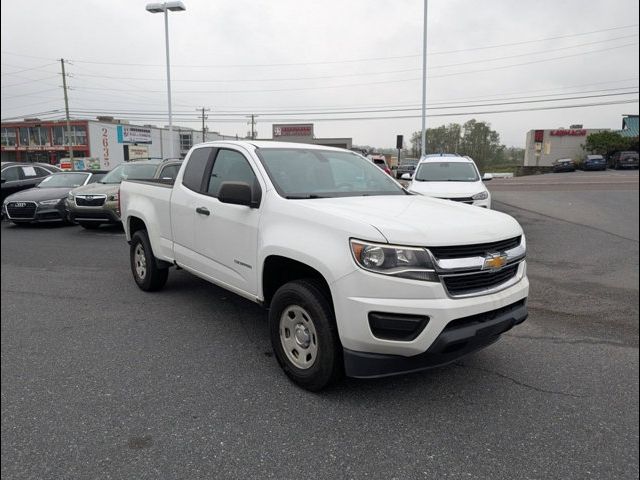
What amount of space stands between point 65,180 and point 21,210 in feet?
11.1

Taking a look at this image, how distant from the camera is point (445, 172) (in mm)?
10672

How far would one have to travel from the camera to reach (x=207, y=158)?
184 inches

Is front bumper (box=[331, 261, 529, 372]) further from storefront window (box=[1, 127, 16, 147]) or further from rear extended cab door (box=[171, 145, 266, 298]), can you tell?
storefront window (box=[1, 127, 16, 147])

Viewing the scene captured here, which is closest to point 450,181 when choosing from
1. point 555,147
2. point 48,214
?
point 555,147

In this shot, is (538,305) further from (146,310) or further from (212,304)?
(146,310)

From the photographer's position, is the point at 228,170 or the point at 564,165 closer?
the point at 564,165

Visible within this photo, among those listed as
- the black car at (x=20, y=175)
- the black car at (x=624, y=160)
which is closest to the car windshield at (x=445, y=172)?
the black car at (x=624, y=160)

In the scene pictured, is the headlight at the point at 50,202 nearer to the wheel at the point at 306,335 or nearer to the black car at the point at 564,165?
the wheel at the point at 306,335

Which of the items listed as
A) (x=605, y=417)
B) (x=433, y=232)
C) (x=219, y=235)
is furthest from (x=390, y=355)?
(x=219, y=235)

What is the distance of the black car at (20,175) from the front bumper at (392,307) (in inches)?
514

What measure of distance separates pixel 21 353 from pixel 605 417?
4.31 m

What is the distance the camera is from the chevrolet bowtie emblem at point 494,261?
291cm

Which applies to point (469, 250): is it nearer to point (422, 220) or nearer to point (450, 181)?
point (422, 220)

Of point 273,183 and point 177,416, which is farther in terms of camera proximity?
point 273,183
